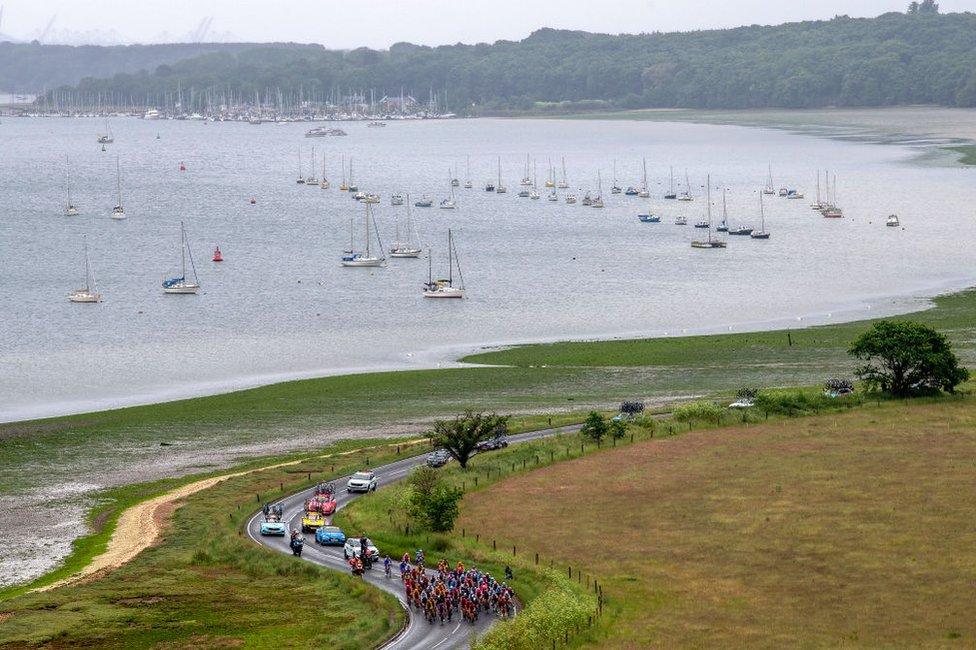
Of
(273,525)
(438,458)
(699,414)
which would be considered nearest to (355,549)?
(273,525)

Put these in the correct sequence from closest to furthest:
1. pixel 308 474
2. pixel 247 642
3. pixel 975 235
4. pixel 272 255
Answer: pixel 247 642, pixel 308 474, pixel 272 255, pixel 975 235

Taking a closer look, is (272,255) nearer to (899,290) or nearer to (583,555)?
(899,290)

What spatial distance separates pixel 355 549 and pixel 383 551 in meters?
1.29

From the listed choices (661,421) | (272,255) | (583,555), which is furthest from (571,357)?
(272,255)

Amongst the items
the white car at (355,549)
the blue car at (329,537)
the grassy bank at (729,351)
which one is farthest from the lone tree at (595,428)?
the grassy bank at (729,351)

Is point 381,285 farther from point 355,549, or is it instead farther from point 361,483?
point 355,549

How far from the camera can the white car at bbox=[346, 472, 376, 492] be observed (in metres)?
60.1

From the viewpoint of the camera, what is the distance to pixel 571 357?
9394 cm

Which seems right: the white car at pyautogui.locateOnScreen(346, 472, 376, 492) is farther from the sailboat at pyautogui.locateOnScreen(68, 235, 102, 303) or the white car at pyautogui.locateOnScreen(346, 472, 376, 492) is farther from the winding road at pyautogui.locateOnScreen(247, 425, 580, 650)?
the sailboat at pyautogui.locateOnScreen(68, 235, 102, 303)

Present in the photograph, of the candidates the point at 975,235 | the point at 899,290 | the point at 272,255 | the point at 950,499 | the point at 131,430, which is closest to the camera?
the point at 950,499

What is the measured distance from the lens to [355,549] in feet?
166

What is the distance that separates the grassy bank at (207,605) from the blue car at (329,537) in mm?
1971

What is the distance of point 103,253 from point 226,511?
96619 mm

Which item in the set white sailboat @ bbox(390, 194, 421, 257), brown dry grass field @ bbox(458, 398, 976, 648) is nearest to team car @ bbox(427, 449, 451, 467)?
brown dry grass field @ bbox(458, 398, 976, 648)
